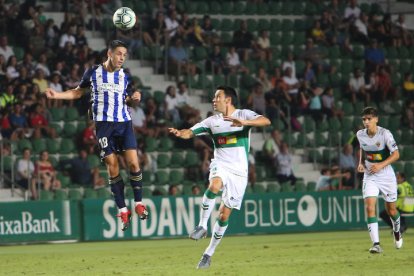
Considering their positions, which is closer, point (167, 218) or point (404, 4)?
point (167, 218)

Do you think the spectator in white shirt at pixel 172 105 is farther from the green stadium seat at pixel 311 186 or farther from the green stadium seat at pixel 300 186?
the green stadium seat at pixel 311 186

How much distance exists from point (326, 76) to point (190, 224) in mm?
8090

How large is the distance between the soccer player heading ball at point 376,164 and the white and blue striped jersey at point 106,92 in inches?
176

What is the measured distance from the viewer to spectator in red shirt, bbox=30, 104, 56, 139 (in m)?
24.7

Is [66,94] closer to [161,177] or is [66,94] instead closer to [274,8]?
[161,177]

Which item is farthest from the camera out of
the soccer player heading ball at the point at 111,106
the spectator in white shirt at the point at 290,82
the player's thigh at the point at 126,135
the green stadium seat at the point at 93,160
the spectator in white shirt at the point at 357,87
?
the spectator in white shirt at the point at 357,87

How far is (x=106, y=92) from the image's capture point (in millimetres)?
14883

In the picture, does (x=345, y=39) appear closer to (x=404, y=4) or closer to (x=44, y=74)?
(x=404, y=4)

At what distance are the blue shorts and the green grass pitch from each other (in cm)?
168

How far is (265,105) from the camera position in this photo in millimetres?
28453

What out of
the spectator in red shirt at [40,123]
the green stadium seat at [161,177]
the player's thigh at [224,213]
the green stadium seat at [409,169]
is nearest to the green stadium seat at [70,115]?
the spectator in red shirt at [40,123]

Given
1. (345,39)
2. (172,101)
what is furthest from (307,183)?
(345,39)

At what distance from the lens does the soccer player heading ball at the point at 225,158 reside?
15.1 metres

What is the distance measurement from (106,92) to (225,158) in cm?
197
